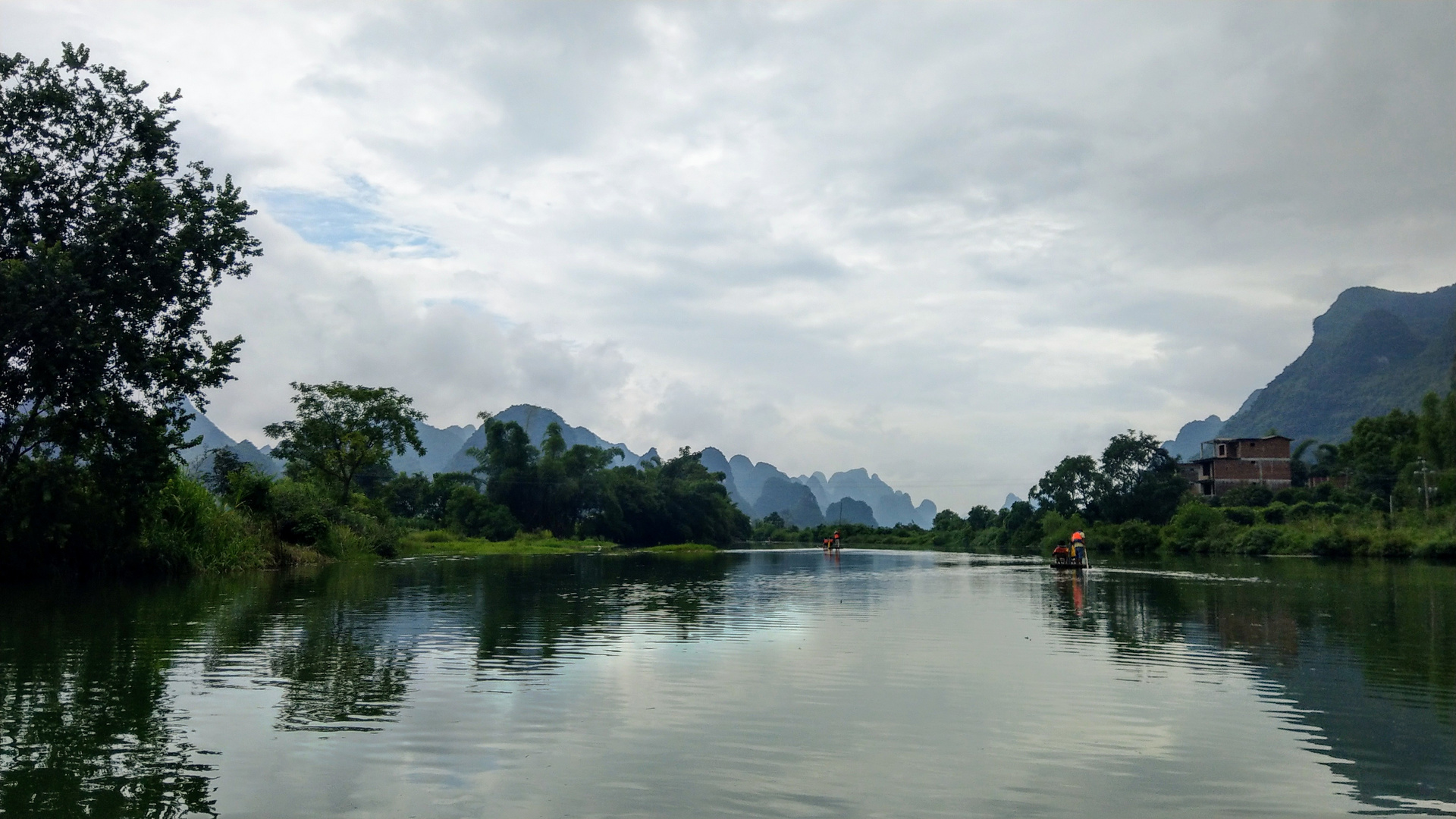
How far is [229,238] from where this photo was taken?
27141 mm

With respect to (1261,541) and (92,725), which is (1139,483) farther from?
(92,725)

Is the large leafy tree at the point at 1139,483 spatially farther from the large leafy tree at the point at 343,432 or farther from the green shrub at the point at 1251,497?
the large leafy tree at the point at 343,432

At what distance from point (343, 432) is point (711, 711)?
185 ft

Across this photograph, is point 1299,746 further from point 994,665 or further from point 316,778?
point 316,778

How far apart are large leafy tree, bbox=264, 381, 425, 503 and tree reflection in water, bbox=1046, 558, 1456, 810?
144 ft

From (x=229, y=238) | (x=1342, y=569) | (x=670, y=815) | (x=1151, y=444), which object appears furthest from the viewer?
(x=1151, y=444)

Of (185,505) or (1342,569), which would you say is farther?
(1342,569)

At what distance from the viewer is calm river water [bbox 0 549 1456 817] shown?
7.52 m

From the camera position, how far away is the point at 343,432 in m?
61.9

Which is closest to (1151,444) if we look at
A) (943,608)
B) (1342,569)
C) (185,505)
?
(1342,569)

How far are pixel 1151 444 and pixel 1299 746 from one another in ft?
315

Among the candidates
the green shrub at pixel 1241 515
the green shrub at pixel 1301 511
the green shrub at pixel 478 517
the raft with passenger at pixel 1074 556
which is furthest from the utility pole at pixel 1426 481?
the green shrub at pixel 478 517

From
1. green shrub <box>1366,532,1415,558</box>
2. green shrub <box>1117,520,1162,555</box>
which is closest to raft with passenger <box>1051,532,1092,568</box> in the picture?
green shrub <box>1366,532,1415,558</box>

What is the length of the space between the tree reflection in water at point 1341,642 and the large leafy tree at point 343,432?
144 ft
